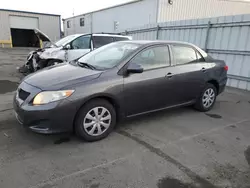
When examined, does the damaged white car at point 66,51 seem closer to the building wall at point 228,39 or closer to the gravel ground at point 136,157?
the building wall at point 228,39

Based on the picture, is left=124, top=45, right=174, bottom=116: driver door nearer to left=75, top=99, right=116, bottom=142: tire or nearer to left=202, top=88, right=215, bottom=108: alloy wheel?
left=75, top=99, right=116, bottom=142: tire

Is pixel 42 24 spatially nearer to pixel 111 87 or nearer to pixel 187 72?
pixel 187 72

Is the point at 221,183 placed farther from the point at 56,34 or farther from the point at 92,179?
the point at 56,34

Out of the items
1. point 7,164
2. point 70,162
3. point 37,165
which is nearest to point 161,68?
point 70,162

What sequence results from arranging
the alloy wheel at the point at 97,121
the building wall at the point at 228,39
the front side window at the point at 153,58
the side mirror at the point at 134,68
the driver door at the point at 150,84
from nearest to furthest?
the alloy wheel at the point at 97,121, the side mirror at the point at 134,68, the driver door at the point at 150,84, the front side window at the point at 153,58, the building wall at the point at 228,39

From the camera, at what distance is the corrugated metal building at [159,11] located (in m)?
13.9

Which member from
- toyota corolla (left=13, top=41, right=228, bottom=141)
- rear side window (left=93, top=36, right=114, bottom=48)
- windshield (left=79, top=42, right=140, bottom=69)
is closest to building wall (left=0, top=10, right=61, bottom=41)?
rear side window (left=93, top=36, right=114, bottom=48)

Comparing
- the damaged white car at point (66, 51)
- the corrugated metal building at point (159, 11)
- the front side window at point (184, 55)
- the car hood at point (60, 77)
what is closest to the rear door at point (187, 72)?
the front side window at point (184, 55)

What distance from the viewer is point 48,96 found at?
2.84 metres

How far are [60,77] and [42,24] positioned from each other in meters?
26.6

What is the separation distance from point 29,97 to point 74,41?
209 inches

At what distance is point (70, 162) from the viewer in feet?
8.82

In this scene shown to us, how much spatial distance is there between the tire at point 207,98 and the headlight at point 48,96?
3.05 meters

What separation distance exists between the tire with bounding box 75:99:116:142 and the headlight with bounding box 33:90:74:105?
357 millimetres
